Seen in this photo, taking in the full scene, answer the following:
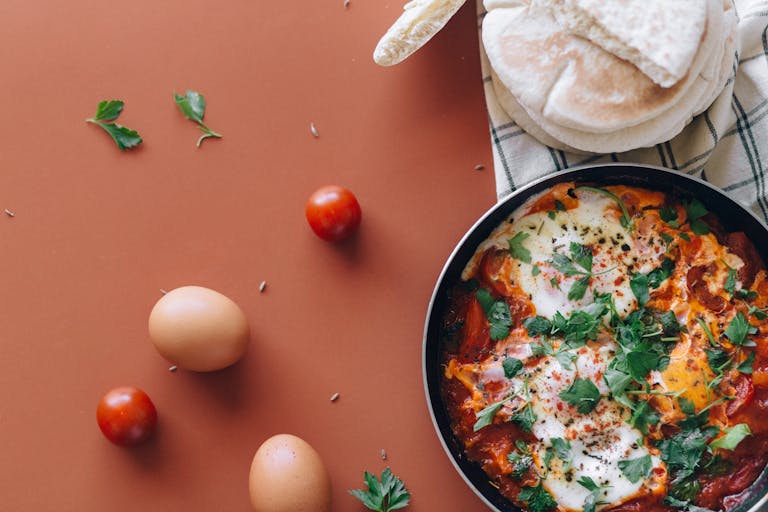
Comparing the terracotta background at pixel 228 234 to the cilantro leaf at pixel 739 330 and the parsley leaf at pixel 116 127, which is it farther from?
the cilantro leaf at pixel 739 330

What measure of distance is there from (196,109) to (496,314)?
1283 millimetres

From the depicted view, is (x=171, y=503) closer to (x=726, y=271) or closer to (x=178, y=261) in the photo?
(x=178, y=261)

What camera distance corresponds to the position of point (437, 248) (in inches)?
104

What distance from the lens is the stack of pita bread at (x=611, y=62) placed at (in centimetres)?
218

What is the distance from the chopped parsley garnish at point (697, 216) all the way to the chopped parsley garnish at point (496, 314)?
0.65 meters

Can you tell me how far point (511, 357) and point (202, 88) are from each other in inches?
56.7

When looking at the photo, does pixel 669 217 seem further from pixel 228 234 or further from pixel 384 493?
pixel 228 234

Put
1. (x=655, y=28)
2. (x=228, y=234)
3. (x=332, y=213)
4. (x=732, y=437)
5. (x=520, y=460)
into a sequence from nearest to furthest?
(x=655, y=28)
(x=732, y=437)
(x=520, y=460)
(x=332, y=213)
(x=228, y=234)

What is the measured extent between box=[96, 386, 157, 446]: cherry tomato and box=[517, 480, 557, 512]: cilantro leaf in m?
1.29

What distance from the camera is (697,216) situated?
240cm

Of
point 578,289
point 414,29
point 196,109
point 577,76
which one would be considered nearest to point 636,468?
point 578,289

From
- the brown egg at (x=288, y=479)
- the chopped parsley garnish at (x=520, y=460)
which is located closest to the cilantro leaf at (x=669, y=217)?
the chopped parsley garnish at (x=520, y=460)

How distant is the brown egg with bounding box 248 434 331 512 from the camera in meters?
2.38

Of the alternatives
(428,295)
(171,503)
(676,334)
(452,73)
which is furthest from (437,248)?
(171,503)
